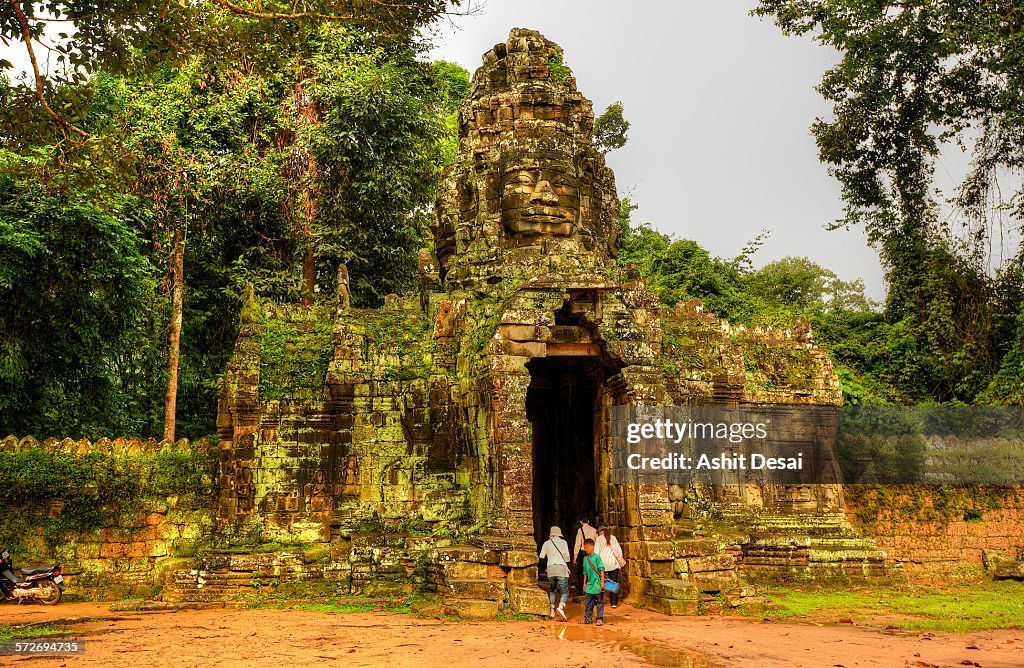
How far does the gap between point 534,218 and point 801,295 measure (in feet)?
82.7

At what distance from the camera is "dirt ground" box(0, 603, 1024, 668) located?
7.97 m

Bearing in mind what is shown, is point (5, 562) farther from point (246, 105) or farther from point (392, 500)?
point (246, 105)

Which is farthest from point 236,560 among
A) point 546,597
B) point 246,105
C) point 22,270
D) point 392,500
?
point 246,105

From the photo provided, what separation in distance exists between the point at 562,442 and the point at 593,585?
5916 mm

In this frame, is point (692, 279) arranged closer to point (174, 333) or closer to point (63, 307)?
point (174, 333)

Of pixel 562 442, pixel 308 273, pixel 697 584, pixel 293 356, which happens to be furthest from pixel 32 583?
pixel 308 273

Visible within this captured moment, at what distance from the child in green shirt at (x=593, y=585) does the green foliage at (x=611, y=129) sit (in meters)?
27.5

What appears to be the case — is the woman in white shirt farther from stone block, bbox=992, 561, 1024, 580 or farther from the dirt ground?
stone block, bbox=992, 561, 1024, 580

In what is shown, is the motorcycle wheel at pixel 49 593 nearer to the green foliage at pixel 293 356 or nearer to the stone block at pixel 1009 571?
the green foliage at pixel 293 356

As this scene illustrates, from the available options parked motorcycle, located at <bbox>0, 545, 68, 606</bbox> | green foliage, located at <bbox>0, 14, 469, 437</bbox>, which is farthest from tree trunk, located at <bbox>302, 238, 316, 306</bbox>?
parked motorcycle, located at <bbox>0, 545, 68, 606</bbox>

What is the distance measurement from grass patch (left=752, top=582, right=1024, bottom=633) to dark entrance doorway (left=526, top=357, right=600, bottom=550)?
12.6 ft

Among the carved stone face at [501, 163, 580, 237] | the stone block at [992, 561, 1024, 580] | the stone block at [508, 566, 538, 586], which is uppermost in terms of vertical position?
the carved stone face at [501, 163, 580, 237]

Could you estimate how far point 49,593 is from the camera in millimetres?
13289

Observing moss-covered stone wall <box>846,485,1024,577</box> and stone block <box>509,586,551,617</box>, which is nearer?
stone block <box>509,586,551,617</box>
